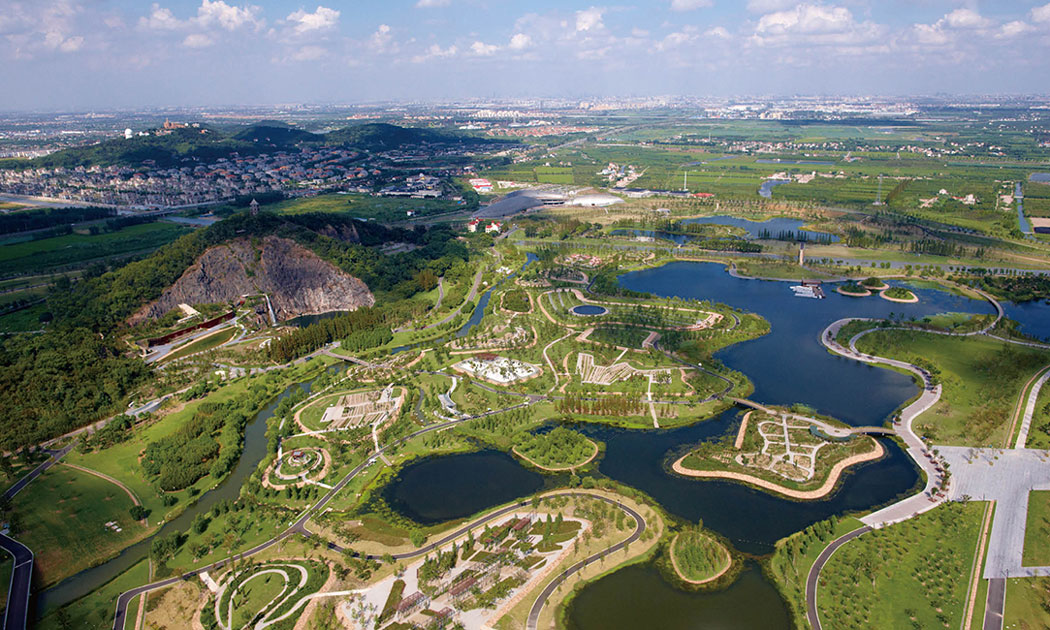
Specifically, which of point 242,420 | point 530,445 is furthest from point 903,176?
point 242,420

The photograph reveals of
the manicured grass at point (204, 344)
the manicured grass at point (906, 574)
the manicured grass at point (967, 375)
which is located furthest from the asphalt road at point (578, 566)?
the manicured grass at point (204, 344)

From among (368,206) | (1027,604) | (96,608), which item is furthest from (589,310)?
(368,206)

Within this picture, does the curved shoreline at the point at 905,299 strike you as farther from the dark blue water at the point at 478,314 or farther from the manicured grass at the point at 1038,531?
the dark blue water at the point at 478,314

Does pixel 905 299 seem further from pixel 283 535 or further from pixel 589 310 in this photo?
pixel 283 535

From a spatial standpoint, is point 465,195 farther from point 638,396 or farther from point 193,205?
point 638,396

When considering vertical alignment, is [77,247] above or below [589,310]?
above

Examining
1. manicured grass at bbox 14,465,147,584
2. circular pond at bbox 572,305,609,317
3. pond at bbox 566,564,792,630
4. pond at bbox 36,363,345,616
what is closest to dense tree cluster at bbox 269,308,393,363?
pond at bbox 36,363,345,616
